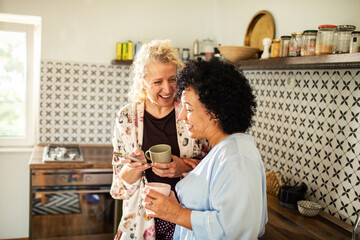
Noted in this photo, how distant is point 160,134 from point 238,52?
1.04 meters

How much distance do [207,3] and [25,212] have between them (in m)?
2.91

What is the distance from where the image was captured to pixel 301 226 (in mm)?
1901

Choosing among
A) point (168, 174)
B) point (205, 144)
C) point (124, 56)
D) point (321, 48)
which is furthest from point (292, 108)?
point (124, 56)

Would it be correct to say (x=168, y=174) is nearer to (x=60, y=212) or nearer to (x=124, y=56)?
(x=60, y=212)

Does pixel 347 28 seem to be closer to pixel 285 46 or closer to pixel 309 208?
pixel 285 46

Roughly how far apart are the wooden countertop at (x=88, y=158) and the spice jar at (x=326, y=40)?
1918 mm

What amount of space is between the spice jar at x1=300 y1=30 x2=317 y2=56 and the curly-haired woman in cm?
76

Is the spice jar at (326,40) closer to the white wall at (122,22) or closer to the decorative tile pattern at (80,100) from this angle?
the white wall at (122,22)

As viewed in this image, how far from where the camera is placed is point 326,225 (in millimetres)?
1922

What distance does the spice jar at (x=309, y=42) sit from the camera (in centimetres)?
177

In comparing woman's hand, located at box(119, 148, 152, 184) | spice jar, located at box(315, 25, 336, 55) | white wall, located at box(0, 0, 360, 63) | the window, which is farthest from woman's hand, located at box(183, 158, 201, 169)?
the window

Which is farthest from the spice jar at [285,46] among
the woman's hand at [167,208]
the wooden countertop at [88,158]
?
the wooden countertop at [88,158]

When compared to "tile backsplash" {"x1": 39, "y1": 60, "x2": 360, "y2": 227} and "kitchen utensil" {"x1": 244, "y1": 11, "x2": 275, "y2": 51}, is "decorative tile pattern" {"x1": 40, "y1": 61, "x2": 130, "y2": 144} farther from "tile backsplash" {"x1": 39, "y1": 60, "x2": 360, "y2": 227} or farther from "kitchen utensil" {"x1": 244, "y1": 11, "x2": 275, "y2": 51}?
"kitchen utensil" {"x1": 244, "y1": 11, "x2": 275, "y2": 51}

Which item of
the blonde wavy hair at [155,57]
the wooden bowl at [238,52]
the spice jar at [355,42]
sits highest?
the wooden bowl at [238,52]
